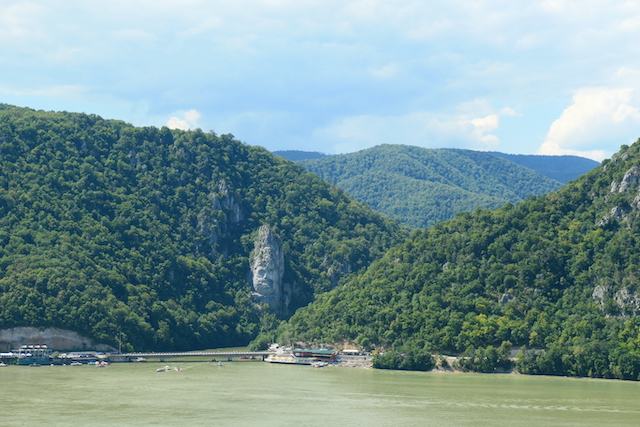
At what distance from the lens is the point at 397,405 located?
112125mm

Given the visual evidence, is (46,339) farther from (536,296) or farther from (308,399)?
(536,296)

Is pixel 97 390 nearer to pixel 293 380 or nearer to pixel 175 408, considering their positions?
pixel 175 408

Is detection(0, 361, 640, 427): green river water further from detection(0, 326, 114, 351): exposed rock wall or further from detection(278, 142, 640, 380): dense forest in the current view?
detection(0, 326, 114, 351): exposed rock wall

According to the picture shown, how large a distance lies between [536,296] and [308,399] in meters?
72.1

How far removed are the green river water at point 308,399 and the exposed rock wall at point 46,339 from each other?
27.6 m

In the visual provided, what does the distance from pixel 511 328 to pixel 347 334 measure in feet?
133

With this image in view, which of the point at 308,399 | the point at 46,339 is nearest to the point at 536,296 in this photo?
the point at 308,399

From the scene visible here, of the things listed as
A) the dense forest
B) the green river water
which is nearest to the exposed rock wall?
the green river water

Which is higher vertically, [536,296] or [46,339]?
[536,296]

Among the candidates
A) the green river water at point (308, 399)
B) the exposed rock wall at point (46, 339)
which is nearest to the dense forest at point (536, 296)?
the green river water at point (308, 399)

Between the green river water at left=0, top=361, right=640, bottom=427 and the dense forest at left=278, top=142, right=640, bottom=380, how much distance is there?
326 inches

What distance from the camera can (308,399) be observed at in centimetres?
11775

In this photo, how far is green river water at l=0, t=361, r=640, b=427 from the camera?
3959 inches

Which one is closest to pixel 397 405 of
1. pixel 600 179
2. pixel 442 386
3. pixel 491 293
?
pixel 442 386
